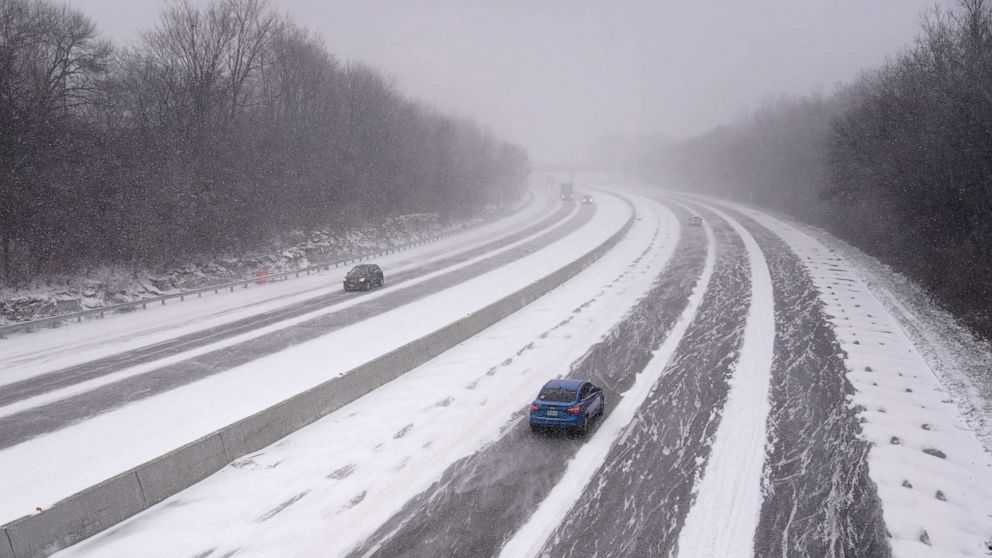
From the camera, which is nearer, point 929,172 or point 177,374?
point 177,374

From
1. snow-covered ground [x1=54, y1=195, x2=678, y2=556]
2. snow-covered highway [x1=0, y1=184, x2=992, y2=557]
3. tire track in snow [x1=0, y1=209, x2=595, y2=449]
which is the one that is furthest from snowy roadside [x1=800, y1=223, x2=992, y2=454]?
tire track in snow [x1=0, y1=209, x2=595, y2=449]

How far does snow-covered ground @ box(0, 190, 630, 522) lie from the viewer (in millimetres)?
13867

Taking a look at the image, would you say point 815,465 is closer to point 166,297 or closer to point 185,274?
point 166,297

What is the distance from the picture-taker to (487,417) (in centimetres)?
1736

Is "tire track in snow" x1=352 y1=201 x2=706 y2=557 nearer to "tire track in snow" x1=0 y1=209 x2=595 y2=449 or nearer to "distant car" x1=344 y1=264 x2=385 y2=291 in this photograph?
"tire track in snow" x1=0 y1=209 x2=595 y2=449

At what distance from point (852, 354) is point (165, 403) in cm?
2455

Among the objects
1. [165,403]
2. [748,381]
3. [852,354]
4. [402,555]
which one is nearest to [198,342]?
[165,403]

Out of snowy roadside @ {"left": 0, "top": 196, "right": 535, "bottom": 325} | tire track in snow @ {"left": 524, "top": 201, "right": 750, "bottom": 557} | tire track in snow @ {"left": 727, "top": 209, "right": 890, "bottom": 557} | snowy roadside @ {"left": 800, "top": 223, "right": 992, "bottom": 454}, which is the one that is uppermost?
snowy roadside @ {"left": 0, "top": 196, "right": 535, "bottom": 325}

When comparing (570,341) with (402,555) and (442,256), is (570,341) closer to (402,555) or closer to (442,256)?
(402,555)

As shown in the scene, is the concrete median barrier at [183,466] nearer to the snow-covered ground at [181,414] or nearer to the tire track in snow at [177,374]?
the snow-covered ground at [181,414]

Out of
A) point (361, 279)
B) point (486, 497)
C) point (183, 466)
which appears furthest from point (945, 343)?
point (361, 279)

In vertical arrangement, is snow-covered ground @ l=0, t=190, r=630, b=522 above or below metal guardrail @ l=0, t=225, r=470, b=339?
below

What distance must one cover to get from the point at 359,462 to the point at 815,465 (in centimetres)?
1118

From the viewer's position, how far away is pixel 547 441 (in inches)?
618
